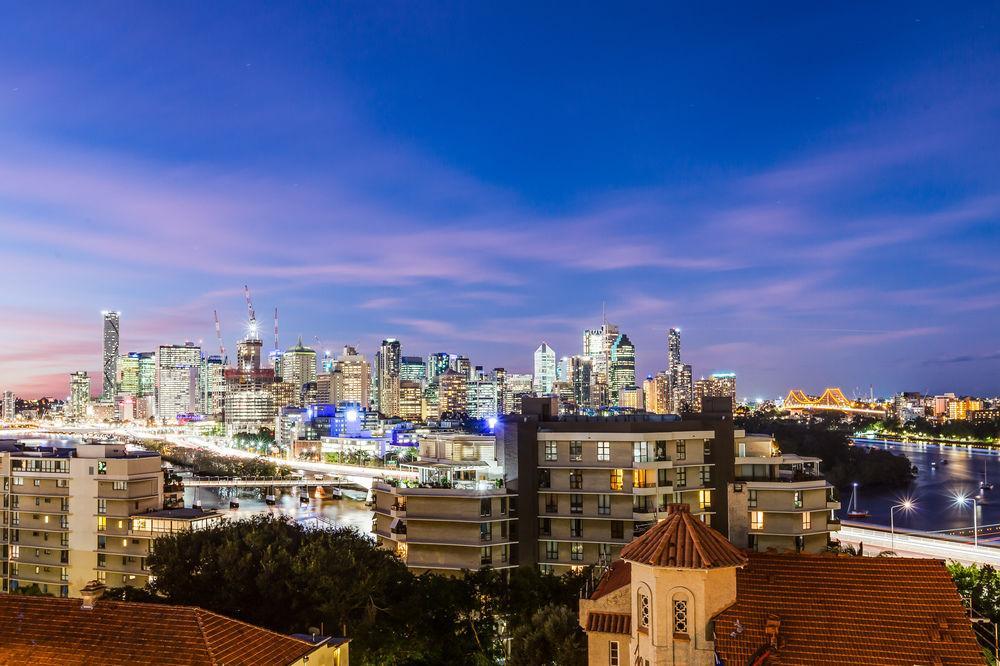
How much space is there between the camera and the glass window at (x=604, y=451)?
36594 millimetres

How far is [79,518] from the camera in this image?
155 ft

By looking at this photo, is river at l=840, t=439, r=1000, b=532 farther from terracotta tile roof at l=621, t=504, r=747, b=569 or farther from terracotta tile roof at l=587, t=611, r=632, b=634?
terracotta tile roof at l=621, t=504, r=747, b=569

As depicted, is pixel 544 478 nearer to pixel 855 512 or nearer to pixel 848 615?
pixel 848 615

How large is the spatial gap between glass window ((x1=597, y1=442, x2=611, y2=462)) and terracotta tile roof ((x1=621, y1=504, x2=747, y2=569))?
1972 cm

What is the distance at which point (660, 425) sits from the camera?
37.6 m

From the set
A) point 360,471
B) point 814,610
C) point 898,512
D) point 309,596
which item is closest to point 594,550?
point 309,596

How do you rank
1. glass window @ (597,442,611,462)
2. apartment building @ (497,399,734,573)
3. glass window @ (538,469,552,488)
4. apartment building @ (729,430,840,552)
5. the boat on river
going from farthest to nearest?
the boat on river
apartment building @ (729,430,840,552)
glass window @ (538,469,552,488)
glass window @ (597,442,611,462)
apartment building @ (497,399,734,573)

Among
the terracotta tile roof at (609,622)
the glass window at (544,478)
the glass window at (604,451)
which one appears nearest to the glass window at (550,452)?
the glass window at (544,478)

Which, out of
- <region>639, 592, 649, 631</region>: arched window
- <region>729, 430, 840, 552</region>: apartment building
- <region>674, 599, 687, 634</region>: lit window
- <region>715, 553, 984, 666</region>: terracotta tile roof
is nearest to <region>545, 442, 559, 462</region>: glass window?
<region>729, 430, 840, 552</region>: apartment building

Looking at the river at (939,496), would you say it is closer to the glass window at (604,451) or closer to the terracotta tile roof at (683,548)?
the glass window at (604,451)

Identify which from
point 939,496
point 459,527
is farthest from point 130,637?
point 939,496

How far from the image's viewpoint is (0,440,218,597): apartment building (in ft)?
151

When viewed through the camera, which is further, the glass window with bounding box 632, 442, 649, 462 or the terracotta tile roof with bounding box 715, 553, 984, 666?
the glass window with bounding box 632, 442, 649, 462

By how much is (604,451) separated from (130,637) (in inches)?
879
